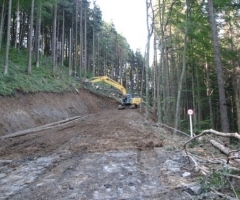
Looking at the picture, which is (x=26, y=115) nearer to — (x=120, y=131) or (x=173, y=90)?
(x=120, y=131)

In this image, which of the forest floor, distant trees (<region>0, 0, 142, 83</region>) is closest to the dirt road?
the forest floor

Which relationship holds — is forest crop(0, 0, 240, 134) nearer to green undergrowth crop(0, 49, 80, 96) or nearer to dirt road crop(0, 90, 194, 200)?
green undergrowth crop(0, 49, 80, 96)

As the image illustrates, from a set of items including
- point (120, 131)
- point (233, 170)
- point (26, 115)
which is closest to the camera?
point (233, 170)

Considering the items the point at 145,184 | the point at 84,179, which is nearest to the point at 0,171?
the point at 84,179

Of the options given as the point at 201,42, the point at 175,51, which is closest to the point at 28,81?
the point at 201,42

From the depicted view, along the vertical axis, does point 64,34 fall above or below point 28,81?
above

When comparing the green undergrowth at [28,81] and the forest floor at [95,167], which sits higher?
the green undergrowth at [28,81]

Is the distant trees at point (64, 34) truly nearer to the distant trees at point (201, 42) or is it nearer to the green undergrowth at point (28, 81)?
the green undergrowth at point (28, 81)

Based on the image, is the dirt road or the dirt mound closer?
the dirt road

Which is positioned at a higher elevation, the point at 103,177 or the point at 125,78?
the point at 125,78

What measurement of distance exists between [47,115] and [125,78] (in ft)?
171

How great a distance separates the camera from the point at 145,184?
5297mm

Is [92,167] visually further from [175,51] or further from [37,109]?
[175,51]

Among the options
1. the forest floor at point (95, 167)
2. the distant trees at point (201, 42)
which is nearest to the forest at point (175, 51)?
the distant trees at point (201, 42)
